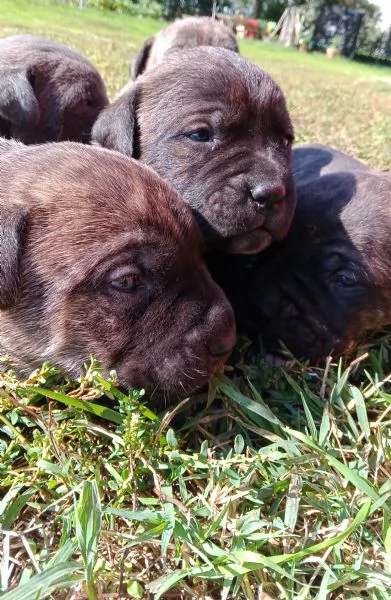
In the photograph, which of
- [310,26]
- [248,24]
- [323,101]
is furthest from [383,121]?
[310,26]

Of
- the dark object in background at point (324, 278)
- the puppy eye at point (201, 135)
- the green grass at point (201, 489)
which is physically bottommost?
the green grass at point (201, 489)

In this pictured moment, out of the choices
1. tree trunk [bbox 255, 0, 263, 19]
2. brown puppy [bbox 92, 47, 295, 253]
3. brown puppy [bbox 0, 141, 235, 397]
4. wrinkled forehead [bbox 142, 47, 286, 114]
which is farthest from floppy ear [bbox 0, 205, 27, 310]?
tree trunk [bbox 255, 0, 263, 19]

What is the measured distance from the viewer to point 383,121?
10.6 metres

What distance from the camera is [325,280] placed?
10.8ft

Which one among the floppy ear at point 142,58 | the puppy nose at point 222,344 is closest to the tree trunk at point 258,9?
the floppy ear at point 142,58

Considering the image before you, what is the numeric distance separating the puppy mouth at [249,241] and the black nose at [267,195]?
0.13 m

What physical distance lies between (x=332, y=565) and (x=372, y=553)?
0.18m

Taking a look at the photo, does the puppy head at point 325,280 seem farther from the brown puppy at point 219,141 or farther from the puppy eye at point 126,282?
the puppy eye at point 126,282

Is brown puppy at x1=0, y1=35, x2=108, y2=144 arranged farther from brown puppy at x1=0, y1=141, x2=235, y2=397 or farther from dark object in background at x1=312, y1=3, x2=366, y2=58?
dark object in background at x1=312, y1=3, x2=366, y2=58

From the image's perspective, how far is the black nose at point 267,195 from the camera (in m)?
3.05

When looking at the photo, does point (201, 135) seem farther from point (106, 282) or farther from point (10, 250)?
point (10, 250)

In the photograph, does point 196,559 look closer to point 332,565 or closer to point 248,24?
point 332,565

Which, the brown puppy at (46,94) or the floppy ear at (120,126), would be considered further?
the brown puppy at (46,94)

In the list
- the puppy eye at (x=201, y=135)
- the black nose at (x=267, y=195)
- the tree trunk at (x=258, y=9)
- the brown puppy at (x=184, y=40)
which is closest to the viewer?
the black nose at (x=267, y=195)
